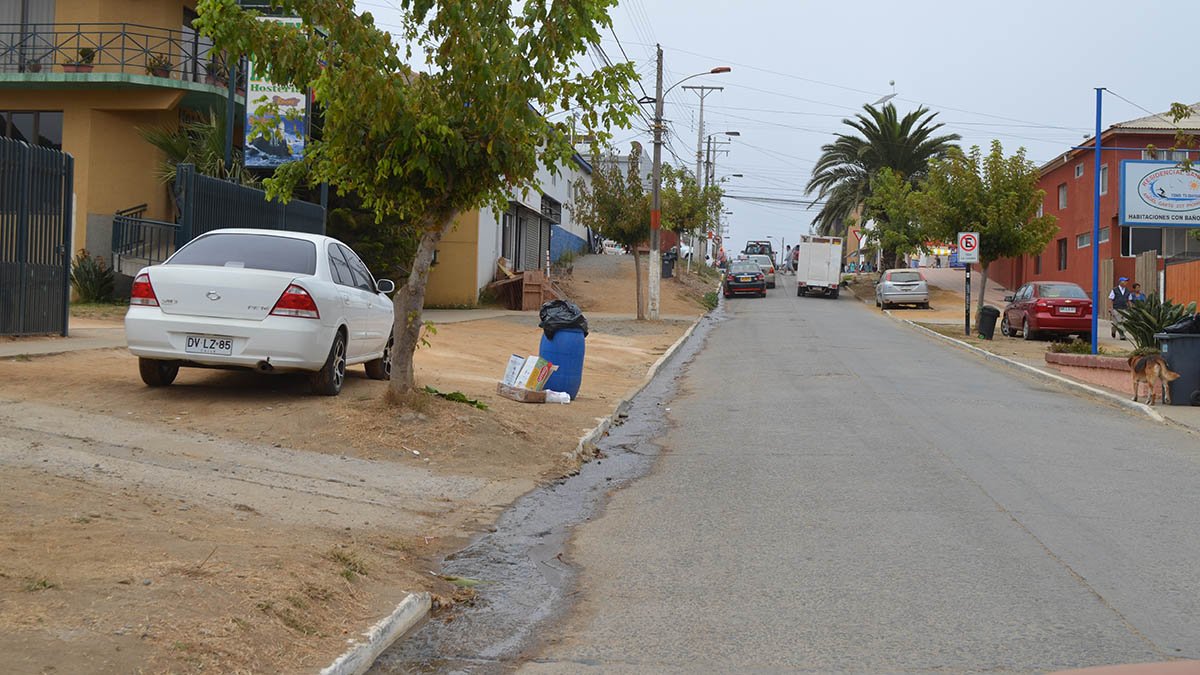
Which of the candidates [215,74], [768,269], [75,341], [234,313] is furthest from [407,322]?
[768,269]

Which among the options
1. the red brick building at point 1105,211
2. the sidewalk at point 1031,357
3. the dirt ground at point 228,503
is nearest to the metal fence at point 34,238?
the dirt ground at point 228,503

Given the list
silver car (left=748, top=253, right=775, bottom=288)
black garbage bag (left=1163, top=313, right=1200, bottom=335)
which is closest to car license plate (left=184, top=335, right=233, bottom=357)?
black garbage bag (left=1163, top=313, right=1200, bottom=335)

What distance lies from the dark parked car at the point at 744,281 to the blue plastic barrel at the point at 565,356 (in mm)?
37402

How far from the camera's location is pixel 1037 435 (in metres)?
13.1

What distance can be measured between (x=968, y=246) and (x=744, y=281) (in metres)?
19.8

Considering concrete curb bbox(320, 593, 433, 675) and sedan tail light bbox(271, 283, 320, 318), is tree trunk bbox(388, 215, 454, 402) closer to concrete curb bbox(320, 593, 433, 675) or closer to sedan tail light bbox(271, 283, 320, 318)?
sedan tail light bbox(271, 283, 320, 318)

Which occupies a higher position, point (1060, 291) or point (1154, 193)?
point (1154, 193)

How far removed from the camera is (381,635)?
5.32 meters

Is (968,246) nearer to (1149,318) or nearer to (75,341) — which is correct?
(1149,318)

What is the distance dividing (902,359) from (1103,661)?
18.5 m

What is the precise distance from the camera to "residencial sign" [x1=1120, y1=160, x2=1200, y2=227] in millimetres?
26594

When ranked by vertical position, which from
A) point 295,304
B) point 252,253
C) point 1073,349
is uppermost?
point 252,253

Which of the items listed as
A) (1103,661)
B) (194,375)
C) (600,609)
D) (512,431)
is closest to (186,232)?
(194,375)

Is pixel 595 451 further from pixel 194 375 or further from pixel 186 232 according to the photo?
pixel 186 232
